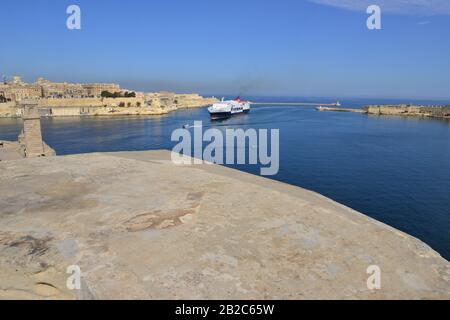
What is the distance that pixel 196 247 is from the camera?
5.59 meters

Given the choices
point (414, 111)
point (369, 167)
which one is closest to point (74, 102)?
point (369, 167)

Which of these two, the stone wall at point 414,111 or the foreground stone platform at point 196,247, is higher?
the stone wall at point 414,111

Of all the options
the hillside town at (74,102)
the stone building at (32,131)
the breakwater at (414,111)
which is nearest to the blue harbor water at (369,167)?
the stone building at (32,131)

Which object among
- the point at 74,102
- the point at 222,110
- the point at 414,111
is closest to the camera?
the point at 222,110

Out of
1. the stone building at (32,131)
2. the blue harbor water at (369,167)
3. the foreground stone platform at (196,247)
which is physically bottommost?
the blue harbor water at (369,167)

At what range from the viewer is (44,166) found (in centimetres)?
1121

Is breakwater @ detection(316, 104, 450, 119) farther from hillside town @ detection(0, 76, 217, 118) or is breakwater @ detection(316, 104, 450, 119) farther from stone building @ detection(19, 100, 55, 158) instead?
stone building @ detection(19, 100, 55, 158)

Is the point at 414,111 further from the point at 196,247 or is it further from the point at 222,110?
the point at 196,247

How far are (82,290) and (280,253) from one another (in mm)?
2894

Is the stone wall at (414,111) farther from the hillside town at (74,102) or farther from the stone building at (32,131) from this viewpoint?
the stone building at (32,131)

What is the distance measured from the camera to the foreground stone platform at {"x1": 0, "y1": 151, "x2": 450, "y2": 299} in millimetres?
4578

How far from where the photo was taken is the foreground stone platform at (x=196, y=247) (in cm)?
458

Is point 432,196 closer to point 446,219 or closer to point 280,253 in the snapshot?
point 446,219
